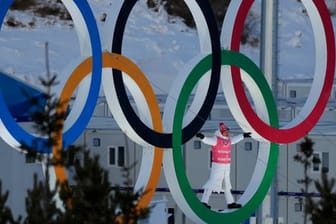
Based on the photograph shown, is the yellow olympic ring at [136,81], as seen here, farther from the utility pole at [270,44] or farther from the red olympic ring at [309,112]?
the utility pole at [270,44]

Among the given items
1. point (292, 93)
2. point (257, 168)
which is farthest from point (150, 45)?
point (257, 168)

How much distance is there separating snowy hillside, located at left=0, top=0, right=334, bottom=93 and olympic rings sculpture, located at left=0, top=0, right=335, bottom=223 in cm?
2009

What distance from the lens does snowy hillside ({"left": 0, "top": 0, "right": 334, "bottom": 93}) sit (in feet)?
125

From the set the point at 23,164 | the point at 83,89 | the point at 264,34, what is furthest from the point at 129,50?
the point at 83,89

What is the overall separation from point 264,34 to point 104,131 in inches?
435

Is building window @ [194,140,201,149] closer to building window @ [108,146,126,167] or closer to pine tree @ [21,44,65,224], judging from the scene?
building window @ [108,146,126,167]

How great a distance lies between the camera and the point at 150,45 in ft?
141

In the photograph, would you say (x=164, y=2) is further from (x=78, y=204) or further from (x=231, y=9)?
(x=78, y=204)

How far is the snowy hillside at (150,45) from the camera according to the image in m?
38.1

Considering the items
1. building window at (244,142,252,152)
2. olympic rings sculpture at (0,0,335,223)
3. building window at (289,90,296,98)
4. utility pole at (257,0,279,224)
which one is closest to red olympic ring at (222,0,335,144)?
olympic rings sculpture at (0,0,335,223)

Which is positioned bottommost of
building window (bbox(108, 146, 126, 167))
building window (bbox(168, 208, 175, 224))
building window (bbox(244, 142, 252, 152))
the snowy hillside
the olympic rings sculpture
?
building window (bbox(168, 208, 175, 224))

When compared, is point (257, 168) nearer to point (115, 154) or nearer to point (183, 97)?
point (183, 97)

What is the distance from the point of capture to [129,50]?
4128 cm

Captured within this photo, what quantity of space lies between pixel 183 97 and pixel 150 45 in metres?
29.7
